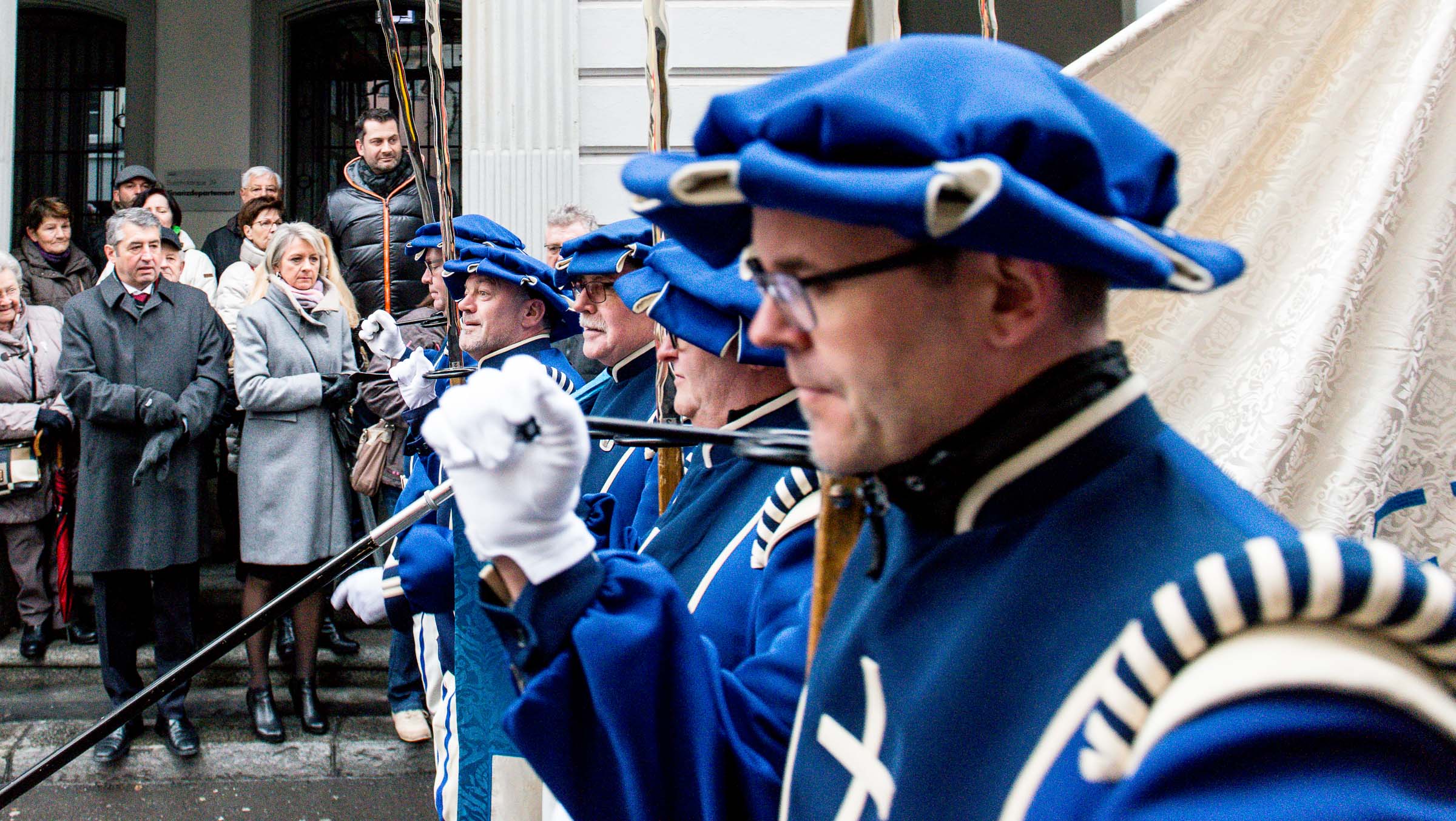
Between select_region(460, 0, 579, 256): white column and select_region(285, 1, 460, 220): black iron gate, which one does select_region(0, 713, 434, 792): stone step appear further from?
select_region(285, 1, 460, 220): black iron gate

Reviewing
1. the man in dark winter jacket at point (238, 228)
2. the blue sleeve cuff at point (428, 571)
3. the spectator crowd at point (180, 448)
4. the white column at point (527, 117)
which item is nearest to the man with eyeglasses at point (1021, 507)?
the blue sleeve cuff at point (428, 571)

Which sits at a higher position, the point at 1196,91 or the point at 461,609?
the point at 1196,91

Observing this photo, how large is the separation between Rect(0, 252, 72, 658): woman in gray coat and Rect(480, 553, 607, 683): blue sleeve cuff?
5057mm

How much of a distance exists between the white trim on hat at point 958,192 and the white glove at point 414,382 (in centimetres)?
393

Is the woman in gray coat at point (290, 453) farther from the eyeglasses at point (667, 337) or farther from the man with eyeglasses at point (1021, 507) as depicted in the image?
the man with eyeglasses at point (1021, 507)

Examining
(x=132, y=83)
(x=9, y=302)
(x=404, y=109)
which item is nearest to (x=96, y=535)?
(x=9, y=302)

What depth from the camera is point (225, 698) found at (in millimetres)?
5859

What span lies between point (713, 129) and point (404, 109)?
189 cm

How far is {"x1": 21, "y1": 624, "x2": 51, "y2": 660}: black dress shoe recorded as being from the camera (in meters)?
6.05

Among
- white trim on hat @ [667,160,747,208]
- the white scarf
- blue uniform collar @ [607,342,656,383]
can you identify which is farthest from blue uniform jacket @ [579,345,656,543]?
the white scarf

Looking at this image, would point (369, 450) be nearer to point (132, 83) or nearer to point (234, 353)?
point (234, 353)

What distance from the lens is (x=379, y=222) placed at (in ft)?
21.4

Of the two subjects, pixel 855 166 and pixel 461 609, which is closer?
pixel 855 166

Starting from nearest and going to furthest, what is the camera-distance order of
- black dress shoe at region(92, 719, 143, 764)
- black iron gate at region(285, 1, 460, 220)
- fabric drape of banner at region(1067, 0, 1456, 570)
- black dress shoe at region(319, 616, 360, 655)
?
fabric drape of banner at region(1067, 0, 1456, 570)
black dress shoe at region(92, 719, 143, 764)
black dress shoe at region(319, 616, 360, 655)
black iron gate at region(285, 1, 460, 220)
